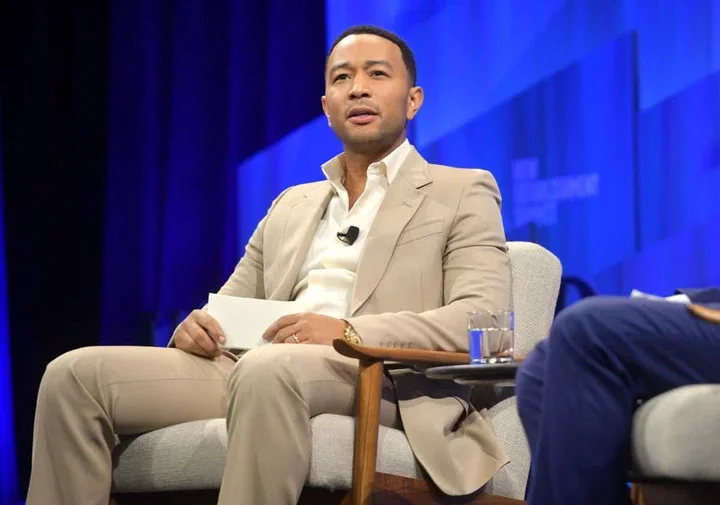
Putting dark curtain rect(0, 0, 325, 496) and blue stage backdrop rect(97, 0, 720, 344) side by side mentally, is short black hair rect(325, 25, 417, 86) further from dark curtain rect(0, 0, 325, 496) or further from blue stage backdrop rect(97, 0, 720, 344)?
dark curtain rect(0, 0, 325, 496)

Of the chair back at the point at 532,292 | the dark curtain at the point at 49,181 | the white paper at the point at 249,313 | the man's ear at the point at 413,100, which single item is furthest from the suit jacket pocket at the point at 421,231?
the dark curtain at the point at 49,181

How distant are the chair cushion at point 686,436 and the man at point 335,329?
0.63m

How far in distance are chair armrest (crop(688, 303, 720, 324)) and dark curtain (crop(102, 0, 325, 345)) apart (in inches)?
100

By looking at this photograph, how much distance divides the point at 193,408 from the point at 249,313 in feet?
0.75

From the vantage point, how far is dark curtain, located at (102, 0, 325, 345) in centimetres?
368

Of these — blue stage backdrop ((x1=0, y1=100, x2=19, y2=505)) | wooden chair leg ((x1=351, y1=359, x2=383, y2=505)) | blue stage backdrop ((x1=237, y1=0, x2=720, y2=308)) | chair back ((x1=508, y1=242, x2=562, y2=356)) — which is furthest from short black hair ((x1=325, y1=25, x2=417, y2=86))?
blue stage backdrop ((x1=0, y1=100, x2=19, y2=505))

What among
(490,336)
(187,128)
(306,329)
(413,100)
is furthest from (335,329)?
(187,128)

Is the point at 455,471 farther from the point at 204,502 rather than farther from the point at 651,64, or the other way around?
the point at 651,64

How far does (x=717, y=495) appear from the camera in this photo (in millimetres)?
1258

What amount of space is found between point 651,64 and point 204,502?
1931 mm

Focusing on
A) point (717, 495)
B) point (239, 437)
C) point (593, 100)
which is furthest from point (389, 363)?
point (593, 100)

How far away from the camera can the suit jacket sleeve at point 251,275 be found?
2.41m

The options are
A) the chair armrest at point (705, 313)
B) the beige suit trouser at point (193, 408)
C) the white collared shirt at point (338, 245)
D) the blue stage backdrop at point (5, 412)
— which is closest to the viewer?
the chair armrest at point (705, 313)

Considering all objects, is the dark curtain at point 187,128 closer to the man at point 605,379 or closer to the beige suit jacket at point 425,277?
the beige suit jacket at point 425,277
